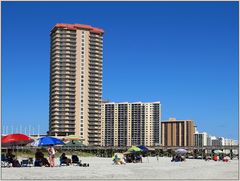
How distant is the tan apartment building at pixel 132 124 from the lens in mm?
185975

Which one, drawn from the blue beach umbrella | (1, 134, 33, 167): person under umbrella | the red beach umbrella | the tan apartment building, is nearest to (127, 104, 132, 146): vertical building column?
the tan apartment building

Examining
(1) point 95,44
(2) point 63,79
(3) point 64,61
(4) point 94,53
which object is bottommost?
(2) point 63,79

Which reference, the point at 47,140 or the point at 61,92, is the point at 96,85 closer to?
the point at 61,92

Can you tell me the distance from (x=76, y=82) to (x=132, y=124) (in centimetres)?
5199

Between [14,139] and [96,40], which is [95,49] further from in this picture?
[14,139]

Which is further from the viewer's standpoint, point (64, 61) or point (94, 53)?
point (94, 53)

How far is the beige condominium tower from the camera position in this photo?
449 feet

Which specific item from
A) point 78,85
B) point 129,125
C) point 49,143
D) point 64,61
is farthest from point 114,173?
point 129,125

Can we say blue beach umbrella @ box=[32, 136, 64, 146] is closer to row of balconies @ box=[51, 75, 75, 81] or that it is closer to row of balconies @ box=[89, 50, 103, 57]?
row of balconies @ box=[51, 75, 75, 81]

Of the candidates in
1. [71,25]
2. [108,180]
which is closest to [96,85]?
[71,25]

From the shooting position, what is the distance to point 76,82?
462ft

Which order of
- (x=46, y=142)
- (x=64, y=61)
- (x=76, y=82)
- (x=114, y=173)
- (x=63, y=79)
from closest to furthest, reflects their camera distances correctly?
(x=114, y=173) → (x=46, y=142) → (x=63, y=79) → (x=76, y=82) → (x=64, y=61)

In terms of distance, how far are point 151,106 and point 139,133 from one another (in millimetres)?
12095

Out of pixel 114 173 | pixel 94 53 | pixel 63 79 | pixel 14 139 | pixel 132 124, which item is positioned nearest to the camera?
pixel 114 173
